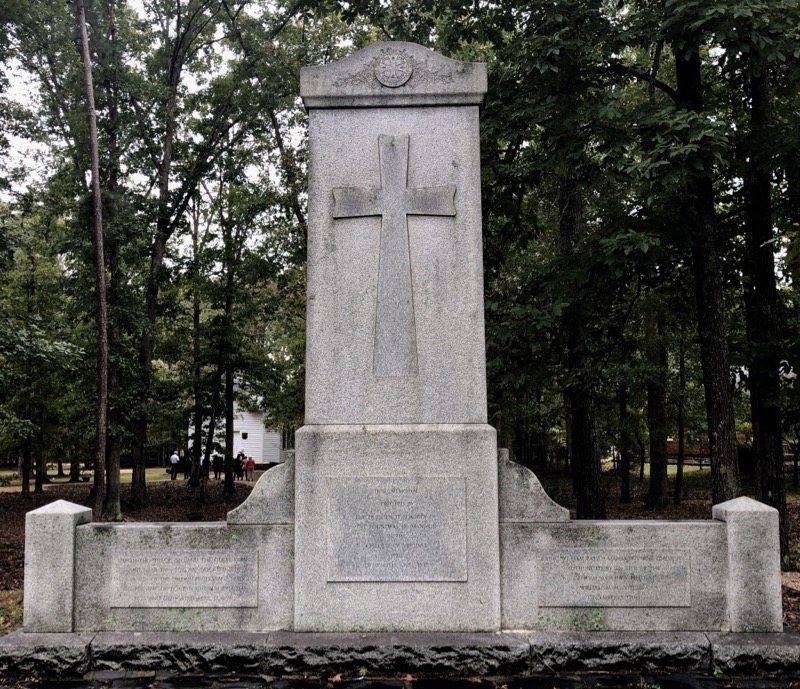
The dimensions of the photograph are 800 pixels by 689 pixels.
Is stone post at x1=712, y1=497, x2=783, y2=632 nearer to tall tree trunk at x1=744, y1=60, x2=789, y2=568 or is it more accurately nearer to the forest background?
the forest background

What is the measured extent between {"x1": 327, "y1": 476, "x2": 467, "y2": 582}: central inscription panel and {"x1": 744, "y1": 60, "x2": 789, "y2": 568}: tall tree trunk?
21.1ft

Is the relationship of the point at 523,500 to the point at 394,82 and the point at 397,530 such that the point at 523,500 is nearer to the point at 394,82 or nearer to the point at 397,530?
the point at 397,530

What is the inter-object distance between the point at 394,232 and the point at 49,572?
12.2 ft

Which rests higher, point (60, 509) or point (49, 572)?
point (60, 509)

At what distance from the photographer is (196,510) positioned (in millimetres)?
20828

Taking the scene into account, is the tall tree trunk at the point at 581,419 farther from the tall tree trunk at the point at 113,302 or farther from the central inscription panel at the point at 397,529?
the tall tree trunk at the point at 113,302

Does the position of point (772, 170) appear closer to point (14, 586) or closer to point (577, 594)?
point (577, 594)

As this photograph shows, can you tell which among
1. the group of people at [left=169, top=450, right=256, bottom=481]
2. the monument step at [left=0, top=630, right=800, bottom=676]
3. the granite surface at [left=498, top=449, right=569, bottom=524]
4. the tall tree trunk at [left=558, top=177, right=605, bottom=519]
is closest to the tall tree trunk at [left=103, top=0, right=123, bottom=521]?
the tall tree trunk at [left=558, top=177, right=605, bottom=519]

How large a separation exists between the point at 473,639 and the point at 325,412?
6.62ft

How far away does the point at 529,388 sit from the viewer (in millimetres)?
10477

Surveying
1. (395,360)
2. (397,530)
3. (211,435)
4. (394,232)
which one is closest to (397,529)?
(397,530)

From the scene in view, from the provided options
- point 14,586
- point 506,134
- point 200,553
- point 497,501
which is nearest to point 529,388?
point 506,134

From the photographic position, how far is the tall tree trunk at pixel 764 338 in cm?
1012

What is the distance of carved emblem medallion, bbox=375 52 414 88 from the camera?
19.8ft
